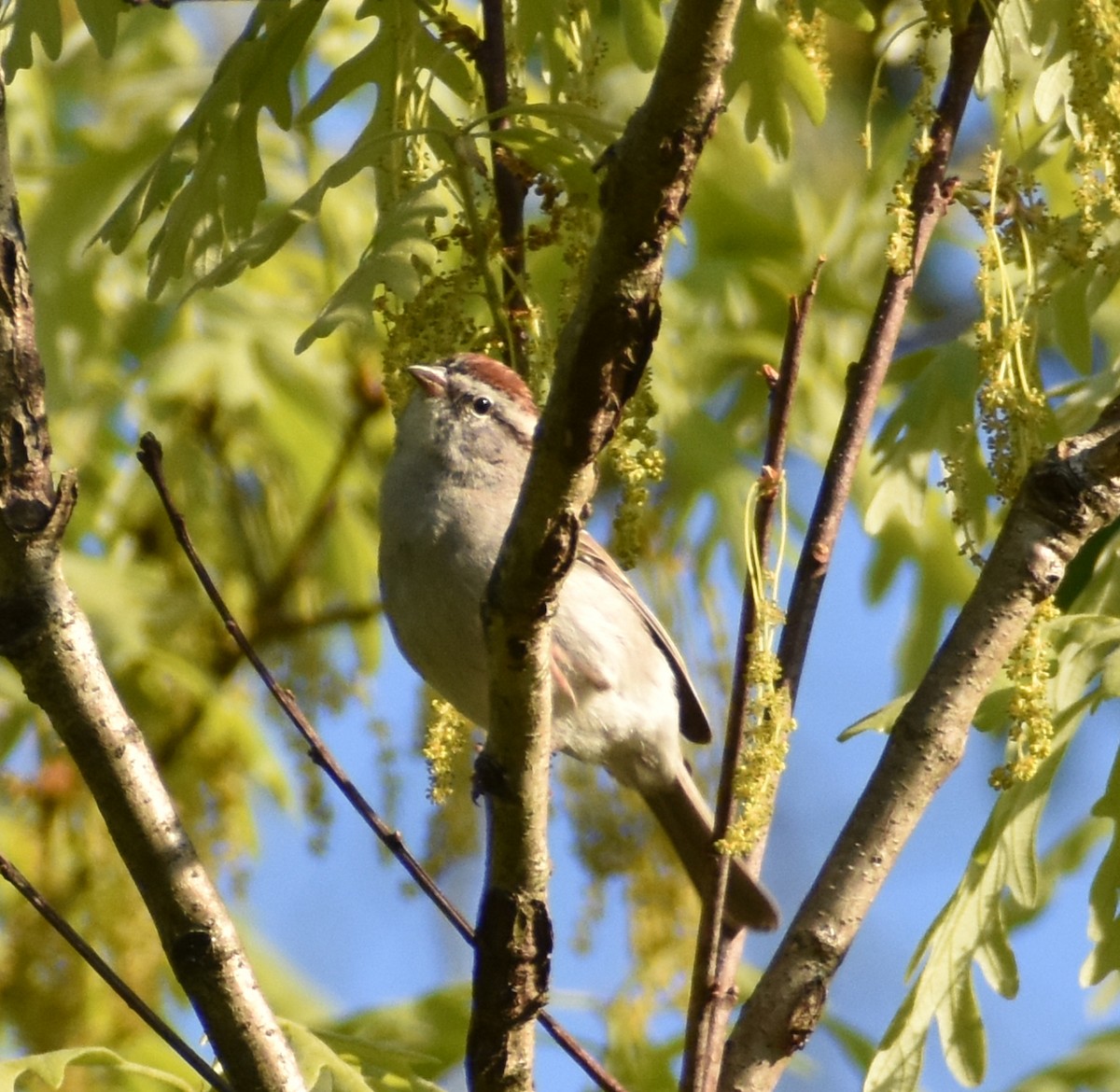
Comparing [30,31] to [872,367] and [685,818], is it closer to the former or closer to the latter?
[872,367]

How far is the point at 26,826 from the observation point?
13.2 ft

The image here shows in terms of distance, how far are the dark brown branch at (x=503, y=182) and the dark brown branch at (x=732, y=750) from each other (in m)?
0.44

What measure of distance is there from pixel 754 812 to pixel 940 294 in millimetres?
4994

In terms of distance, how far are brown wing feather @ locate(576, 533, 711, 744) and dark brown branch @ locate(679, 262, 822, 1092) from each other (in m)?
1.21

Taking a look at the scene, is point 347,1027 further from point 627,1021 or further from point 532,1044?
point 532,1044

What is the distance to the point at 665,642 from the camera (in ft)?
12.5

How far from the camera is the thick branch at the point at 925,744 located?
2.26 meters

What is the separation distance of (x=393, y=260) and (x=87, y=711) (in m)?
0.70

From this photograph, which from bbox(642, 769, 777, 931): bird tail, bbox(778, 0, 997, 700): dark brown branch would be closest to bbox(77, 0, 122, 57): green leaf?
bbox(778, 0, 997, 700): dark brown branch

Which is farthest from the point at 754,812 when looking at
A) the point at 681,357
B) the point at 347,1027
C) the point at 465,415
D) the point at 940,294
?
the point at 940,294

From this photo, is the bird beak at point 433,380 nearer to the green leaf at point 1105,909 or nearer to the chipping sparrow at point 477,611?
the chipping sparrow at point 477,611

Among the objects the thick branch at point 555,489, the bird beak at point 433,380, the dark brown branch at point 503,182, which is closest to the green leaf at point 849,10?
the dark brown branch at point 503,182

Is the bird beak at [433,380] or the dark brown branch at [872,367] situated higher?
the bird beak at [433,380]

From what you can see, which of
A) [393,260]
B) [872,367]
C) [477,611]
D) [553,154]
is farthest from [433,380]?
[393,260]
